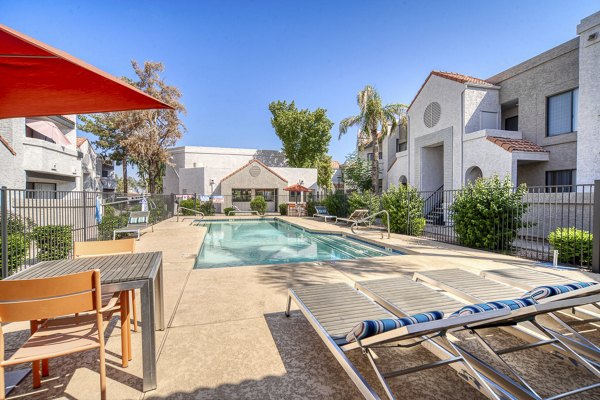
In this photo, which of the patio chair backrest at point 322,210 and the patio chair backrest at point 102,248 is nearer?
the patio chair backrest at point 102,248

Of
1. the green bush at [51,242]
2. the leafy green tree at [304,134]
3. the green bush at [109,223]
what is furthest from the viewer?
the leafy green tree at [304,134]

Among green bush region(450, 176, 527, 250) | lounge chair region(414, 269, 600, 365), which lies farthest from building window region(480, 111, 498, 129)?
lounge chair region(414, 269, 600, 365)

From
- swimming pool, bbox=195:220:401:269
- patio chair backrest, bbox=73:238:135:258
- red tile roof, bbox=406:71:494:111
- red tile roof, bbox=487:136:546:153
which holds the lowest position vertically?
swimming pool, bbox=195:220:401:269

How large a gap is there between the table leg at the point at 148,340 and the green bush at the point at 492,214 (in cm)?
857

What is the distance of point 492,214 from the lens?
26.3ft

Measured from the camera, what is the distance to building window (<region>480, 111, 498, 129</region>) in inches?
577

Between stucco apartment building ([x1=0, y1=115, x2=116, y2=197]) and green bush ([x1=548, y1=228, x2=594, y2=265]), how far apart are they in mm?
14805

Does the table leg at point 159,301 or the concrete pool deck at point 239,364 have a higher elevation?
the table leg at point 159,301

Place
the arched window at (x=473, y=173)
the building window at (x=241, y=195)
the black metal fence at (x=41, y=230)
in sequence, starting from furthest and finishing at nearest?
1. the building window at (x=241, y=195)
2. the arched window at (x=473, y=173)
3. the black metal fence at (x=41, y=230)

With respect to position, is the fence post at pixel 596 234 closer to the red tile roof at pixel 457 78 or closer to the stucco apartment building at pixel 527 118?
the stucco apartment building at pixel 527 118

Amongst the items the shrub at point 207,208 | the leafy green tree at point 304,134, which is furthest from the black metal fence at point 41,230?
the leafy green tree at point 304,134

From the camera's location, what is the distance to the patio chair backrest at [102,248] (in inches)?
134

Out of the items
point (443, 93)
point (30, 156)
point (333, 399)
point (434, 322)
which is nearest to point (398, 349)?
point (333, 399)

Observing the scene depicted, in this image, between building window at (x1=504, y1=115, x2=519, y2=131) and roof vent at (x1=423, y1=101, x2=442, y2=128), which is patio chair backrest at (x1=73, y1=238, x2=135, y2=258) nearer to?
roof vent at (x1=423, y1=101, x2=442, y2=128)
